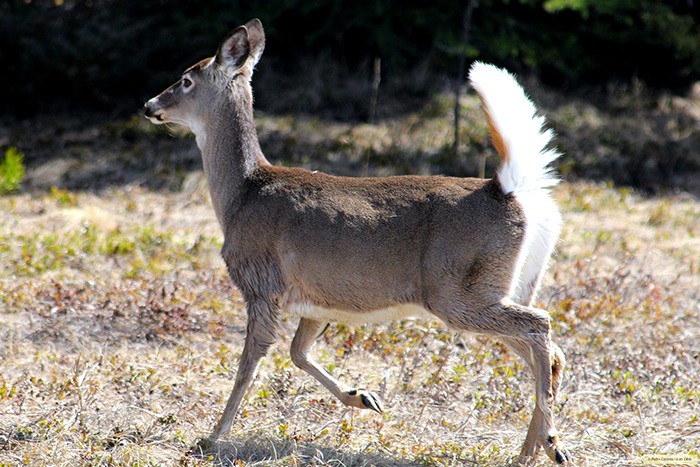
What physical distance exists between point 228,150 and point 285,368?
1533mm

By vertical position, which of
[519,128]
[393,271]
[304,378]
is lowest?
[304,378]

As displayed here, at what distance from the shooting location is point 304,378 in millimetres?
6121

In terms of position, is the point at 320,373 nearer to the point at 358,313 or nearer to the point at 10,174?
the point at 358,313

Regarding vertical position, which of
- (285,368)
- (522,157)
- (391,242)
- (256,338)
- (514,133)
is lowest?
(285,368)

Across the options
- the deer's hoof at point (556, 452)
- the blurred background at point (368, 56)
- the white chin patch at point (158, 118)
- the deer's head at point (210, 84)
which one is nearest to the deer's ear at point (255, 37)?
the deer's head at point (210, 84)

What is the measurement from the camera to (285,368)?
6.20 metres

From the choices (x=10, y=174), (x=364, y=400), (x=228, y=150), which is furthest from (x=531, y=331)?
(x=10, y=174)

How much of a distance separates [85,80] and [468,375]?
8.28 m

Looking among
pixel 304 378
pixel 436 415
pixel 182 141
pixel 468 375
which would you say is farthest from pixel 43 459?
pixel 182 141

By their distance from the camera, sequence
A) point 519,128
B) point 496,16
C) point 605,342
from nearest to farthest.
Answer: point 519,128 → point 605,342 → point 496,16

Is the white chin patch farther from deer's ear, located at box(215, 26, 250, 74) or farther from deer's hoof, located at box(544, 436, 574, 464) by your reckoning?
deer's hoof, located at box(544, 436, 574, 464)

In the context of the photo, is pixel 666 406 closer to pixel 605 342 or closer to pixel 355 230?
pixel 605 342

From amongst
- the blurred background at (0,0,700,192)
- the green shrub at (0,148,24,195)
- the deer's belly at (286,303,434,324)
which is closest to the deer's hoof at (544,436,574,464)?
the deer's belly at (286,303,434,324)

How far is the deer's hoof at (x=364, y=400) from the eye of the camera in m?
5.34
